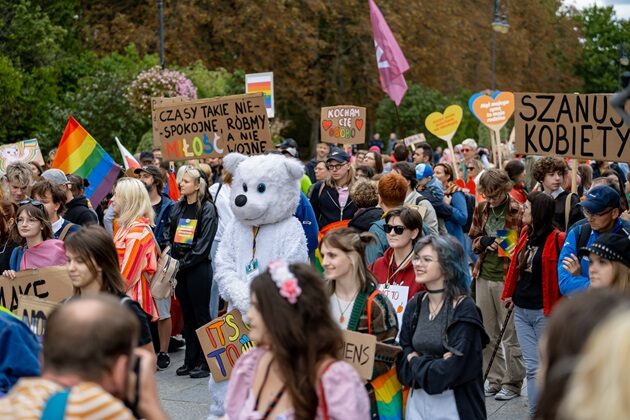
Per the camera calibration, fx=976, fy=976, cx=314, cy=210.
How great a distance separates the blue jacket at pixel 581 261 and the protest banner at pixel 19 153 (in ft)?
26.7

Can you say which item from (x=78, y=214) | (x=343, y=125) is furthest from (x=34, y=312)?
(x=343, y=125)

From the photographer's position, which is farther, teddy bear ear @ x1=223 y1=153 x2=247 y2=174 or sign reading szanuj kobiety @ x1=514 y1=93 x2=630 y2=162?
sign reading szanuj kobiety @ x1=514 y1=93 x2=630 y2=162

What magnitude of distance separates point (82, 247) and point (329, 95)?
31868mm

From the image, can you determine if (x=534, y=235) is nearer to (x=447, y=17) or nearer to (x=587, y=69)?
(x=447, y=17)

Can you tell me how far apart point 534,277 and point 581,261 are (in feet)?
2.52

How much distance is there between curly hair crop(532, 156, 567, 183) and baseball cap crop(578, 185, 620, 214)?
6.86ft

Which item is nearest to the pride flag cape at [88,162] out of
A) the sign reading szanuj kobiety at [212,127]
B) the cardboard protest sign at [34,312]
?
the sign reading szanuj kobiety at [212,127]

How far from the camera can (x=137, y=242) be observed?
25.7ft

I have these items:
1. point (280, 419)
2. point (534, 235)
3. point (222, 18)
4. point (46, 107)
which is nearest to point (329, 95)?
point (222, 18)

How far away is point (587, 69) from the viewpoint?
63.9 metres

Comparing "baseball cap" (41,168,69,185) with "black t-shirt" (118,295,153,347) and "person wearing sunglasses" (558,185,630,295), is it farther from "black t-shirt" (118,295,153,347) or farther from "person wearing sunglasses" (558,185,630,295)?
"person wearing sunglasses" (558,185,630,295)

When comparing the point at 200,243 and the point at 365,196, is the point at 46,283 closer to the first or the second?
the point at 200,243

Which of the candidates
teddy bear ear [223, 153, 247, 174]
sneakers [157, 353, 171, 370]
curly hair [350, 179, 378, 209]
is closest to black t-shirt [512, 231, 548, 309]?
curly hair [350, 179, 378, 209]

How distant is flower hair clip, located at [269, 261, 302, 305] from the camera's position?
372 centimetres
